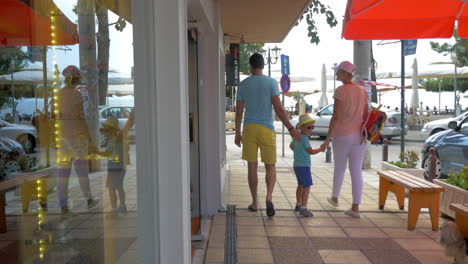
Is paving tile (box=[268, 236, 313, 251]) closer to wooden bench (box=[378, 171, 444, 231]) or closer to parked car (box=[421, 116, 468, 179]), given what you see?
wooden bench (box=[378, 171, 444, 231])

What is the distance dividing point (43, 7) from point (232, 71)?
10696 millimetres

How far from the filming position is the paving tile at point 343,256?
405 cm

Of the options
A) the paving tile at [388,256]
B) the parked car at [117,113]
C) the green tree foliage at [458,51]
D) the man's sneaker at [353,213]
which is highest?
the green tree foliage at [458,51]

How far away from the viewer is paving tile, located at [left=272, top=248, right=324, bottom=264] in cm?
406

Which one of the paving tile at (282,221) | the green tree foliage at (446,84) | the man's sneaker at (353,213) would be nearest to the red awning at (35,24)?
the paving tile at (282,221)

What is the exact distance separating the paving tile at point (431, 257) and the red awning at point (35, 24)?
3.66 m

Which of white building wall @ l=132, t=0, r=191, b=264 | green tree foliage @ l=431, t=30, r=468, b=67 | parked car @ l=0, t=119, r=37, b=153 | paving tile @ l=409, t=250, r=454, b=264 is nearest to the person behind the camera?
parked car @ l=0, t=119, r=37, b=153

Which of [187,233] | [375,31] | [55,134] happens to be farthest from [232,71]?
[55,134]

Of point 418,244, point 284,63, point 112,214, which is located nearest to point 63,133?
point 112,214

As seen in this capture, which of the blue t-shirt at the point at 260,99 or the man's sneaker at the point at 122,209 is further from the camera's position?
the blue t-shirt at the point at 260,99

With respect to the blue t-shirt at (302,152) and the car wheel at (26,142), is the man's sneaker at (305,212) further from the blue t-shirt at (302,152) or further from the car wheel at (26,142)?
the car wheel at (26,142)

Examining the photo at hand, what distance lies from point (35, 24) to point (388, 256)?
12.1ft

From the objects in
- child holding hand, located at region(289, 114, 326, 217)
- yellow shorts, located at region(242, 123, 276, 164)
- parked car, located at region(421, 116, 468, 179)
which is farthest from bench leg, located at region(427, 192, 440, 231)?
parked car, located at region(421, 116, 468, 179)

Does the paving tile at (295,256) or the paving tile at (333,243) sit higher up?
the paving tile at (333,243)
